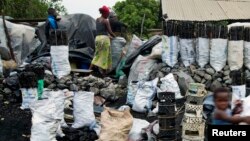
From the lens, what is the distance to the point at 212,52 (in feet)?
30.2

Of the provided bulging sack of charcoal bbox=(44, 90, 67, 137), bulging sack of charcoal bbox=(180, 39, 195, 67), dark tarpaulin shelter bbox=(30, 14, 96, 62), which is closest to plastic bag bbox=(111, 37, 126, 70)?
dark tarpaulin shelter bbox=(30, 14, 96, 62)

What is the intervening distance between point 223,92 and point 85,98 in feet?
9.85

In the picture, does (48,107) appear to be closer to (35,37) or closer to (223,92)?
(223,92)

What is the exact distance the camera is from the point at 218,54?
9.13 metres

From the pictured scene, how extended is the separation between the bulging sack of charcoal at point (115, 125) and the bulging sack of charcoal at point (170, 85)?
204 cm

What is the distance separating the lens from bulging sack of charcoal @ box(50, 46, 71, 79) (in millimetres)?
9836

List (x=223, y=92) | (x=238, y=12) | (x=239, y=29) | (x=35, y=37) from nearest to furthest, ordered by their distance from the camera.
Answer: (x=223, y=92) < (x=239, y=29) < (x=35, y=37) < (x=238, y=12)

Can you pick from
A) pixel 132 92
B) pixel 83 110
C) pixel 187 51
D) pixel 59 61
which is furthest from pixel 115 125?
pixel 59 61

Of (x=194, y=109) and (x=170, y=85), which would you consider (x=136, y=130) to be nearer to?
(x=194, y=109)

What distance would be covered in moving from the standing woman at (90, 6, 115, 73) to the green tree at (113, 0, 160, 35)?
33.0ft

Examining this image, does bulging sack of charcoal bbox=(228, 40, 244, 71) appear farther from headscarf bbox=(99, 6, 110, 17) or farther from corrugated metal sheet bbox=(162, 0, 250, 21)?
corrugated metal sheet bbox=(162, 0, 250, 21)

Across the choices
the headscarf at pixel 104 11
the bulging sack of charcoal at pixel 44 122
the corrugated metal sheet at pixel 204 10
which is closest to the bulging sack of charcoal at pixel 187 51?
the headscarf at pixel 104 11

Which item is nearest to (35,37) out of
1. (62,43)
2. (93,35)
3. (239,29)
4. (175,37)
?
(93,35)

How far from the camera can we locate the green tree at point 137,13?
2178 centimetres
